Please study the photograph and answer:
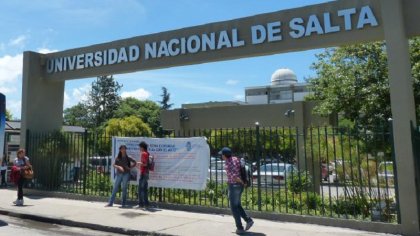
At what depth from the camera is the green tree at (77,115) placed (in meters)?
75.7

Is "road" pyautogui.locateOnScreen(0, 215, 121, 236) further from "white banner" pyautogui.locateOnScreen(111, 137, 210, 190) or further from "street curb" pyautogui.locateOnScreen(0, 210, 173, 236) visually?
"white banner" pyautogui.locateOnScreen(111, 137, 210, 190)

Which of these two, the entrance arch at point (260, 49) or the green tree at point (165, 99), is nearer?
the entrance arch at point (260, 49)

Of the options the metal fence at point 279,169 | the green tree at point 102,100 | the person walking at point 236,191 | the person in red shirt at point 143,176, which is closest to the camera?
the person walking at point 236,191

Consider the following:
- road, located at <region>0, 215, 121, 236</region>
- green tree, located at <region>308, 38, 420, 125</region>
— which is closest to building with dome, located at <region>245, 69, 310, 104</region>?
green tree, located at <region>308, 38, 420, 125</region>

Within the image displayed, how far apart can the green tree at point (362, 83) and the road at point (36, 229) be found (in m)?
11.3

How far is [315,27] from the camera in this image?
10.7 m

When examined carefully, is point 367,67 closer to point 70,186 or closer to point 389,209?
point 389,209

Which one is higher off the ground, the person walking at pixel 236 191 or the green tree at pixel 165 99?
the green tree at pixel 165 99

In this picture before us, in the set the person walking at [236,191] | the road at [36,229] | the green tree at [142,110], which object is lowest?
the road at [36,229]

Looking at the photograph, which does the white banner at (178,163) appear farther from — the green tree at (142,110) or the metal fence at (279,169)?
the green tree at (142,110)

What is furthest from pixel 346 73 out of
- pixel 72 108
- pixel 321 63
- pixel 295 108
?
pixel 72 108

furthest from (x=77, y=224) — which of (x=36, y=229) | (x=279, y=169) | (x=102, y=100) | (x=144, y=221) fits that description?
(x=102, y=100)

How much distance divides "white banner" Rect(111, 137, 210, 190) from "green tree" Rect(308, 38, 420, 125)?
7.91m

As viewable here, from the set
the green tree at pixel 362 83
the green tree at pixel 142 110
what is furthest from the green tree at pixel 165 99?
the green tree at pixel 362 83
